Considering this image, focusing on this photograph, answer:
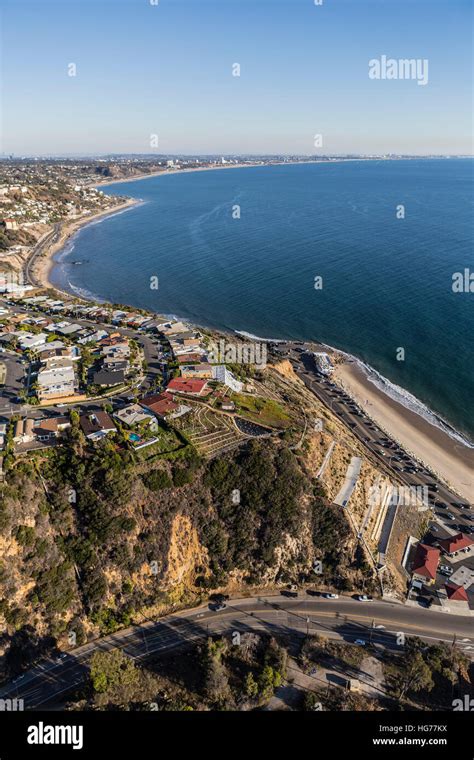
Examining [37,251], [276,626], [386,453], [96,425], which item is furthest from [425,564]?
[37,251]

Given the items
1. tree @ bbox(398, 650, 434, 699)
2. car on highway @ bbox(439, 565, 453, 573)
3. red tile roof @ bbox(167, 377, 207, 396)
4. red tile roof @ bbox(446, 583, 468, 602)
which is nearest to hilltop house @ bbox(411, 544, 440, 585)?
car on highway @ bbox(439, 565, 453, 573)

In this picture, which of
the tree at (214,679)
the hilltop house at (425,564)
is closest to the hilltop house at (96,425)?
the tree at (214,679)

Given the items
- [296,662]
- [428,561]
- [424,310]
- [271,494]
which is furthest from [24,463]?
[424,310]

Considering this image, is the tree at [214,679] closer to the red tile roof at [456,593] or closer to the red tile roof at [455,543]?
the red tile roof at [456,593]

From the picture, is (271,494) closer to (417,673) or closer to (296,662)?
(296,662)

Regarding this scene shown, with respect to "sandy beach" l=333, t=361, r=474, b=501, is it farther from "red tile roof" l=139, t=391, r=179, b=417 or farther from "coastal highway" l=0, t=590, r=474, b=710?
"red tile roof" l=139, t=391, r=179, b=417
